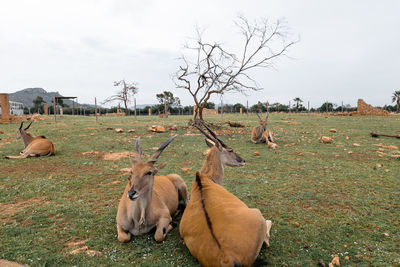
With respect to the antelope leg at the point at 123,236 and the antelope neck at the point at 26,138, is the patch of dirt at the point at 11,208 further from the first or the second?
the antelope neck at the point at 26,138

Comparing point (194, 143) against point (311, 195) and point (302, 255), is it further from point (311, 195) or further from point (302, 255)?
point (302, 255)

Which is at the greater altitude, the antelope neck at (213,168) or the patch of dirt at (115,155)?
the antelope neck at (213,168)

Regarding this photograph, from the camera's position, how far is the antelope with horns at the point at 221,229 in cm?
261

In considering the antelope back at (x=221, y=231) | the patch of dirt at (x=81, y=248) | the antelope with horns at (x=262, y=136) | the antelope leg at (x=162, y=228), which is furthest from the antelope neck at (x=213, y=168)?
the antelope with horns at (x=262, y=136)

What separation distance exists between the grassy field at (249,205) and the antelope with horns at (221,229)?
0.42 metres

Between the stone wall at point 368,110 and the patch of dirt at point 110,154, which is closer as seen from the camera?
the patch of dirt at point 110,154

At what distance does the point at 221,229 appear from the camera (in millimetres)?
2752

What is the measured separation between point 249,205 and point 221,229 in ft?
7.62

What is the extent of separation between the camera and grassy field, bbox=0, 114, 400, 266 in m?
3.30

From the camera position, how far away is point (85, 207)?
16.4 feet

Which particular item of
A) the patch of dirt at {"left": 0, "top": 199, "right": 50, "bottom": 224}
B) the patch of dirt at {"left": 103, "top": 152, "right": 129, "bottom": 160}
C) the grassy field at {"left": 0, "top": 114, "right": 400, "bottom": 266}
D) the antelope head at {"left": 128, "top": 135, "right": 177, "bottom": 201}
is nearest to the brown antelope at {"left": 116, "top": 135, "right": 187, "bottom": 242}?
the antelope head at {"left": 128, "top": 135, "right": 177, "bottom": 201}

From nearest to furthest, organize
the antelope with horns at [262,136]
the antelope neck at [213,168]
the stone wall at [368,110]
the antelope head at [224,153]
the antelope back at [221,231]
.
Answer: the antelope back at [221,231]
the antelope neck at [213,168]
the antelope head at [224,153]
the antelope with horns at [262,136]
the stone wall at [368,110]

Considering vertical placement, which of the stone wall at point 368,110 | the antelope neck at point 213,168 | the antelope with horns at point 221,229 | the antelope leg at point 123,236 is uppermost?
the stone wall at point 368,110

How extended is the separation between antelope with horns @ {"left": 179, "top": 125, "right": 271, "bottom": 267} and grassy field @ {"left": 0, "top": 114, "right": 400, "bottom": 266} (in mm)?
420
